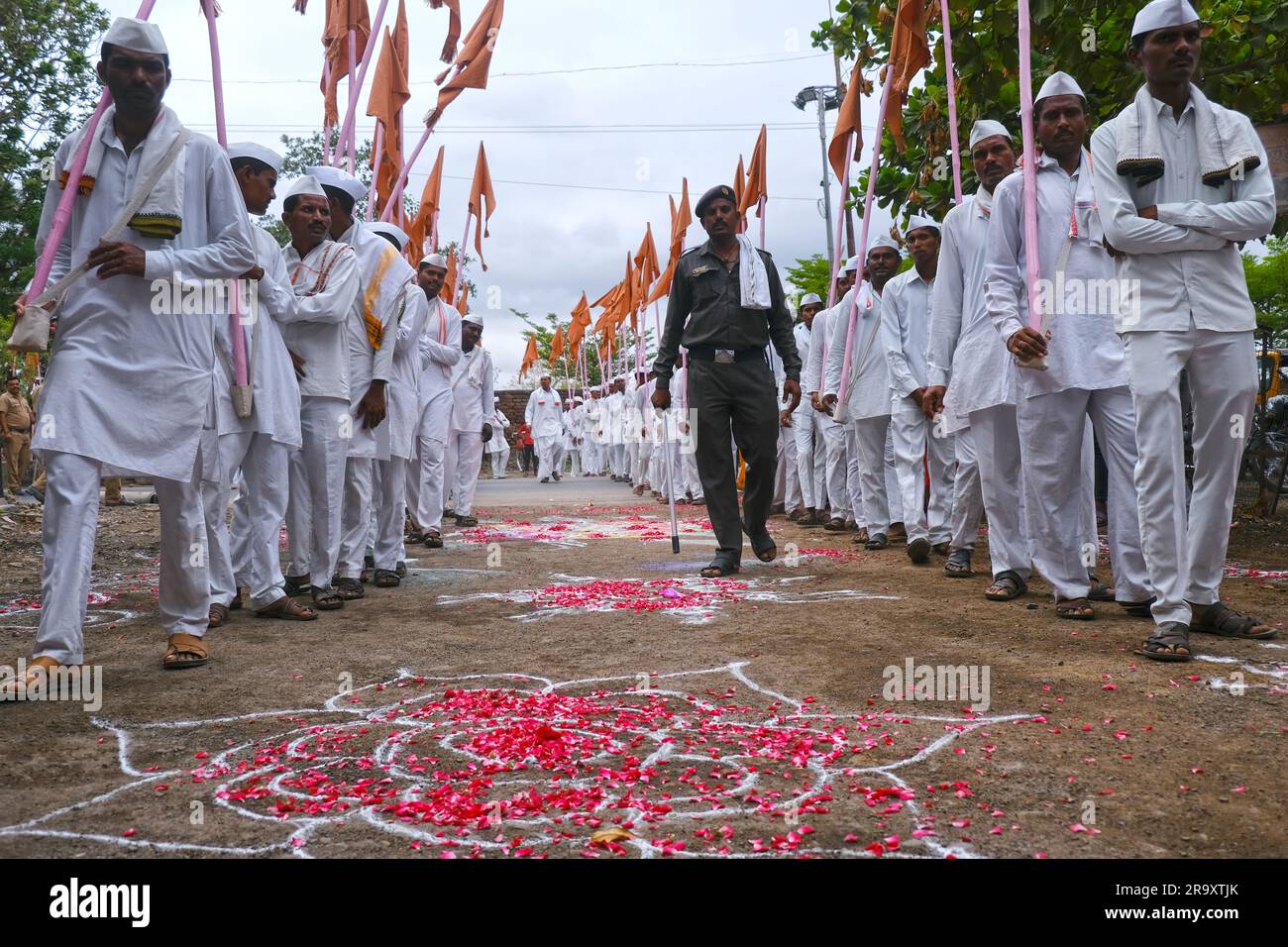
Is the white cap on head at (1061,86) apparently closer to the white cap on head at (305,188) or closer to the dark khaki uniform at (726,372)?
the dark khaki uniform at (726,372)

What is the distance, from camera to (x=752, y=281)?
6.13 meters

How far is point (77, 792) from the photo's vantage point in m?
2.37

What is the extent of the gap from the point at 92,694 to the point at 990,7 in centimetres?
598

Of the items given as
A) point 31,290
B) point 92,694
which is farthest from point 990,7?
point 92,694

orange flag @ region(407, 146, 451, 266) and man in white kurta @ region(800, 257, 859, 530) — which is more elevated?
orange flag @ region(407, 146, 451, 266)

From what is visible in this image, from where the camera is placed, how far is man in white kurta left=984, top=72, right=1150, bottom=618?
436cm

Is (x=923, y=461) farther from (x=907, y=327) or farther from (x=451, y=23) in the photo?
(x=451, y=23)

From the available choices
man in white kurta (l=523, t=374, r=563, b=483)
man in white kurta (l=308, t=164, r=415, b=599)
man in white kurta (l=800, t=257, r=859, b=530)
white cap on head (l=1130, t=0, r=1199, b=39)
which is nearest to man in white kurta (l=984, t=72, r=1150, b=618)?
white cap on head (l=1130, t=0, r=1199, b=39)

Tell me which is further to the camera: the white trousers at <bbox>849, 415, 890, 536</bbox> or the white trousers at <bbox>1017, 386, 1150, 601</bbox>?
the white trousers at <bbox>849, 415, 890, 536</bbox>

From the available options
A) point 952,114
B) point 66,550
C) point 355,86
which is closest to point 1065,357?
point 952,114

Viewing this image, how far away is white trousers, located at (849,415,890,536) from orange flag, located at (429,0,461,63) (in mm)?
4215

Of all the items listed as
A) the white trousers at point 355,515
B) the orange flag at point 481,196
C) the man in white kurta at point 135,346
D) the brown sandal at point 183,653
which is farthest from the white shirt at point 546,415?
the brown sandal at point 183,653

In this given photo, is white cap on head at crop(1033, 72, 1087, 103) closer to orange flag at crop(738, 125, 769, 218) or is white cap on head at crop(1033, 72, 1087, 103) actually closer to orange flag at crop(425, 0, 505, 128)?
orange flag at crop(425, 0, 505, 128)
